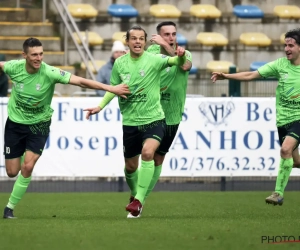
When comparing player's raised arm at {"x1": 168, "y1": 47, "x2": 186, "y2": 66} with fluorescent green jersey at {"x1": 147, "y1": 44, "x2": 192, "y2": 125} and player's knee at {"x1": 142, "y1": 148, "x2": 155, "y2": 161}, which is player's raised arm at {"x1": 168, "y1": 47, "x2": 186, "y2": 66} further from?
player's knee at {"x1": 142, "y1": 148, "x2": 155, "y2": 161}

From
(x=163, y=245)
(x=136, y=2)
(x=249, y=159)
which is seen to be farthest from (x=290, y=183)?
(x=163, y=245)

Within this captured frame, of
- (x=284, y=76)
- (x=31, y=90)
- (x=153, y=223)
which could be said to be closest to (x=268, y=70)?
(x=284, y=76)

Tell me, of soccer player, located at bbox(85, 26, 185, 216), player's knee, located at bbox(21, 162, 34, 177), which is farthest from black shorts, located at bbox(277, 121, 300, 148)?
player's knee, located at bbox(21, 162, 34, 177)

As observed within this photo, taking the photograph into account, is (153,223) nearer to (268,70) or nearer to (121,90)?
(121,90)

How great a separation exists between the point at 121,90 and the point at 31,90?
1.23m

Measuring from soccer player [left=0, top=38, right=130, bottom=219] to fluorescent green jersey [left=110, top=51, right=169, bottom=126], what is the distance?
0.82 metres

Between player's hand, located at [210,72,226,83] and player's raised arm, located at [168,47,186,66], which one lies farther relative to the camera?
player's hand, located at [210,72,226,83]

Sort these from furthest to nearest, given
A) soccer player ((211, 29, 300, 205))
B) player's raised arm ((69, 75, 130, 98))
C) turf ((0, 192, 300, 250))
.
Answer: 1. soccer player ((211, 29, 300, 205))
2. player's raised arm ((69, 75, 130, 98))
3. turf ((0, 192, 300, 250))

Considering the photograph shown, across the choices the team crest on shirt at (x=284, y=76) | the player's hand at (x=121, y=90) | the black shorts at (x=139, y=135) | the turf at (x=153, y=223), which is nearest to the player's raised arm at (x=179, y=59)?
the player's hand at (x=121, y=90)

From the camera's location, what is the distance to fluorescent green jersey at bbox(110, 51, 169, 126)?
12.5 meters

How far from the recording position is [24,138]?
502 inches

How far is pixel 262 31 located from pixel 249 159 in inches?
317

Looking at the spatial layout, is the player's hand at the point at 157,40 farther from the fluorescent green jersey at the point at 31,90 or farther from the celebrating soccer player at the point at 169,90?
the fluorescent green jersey at the point at 31,90

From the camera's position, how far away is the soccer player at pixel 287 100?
13797 mm
